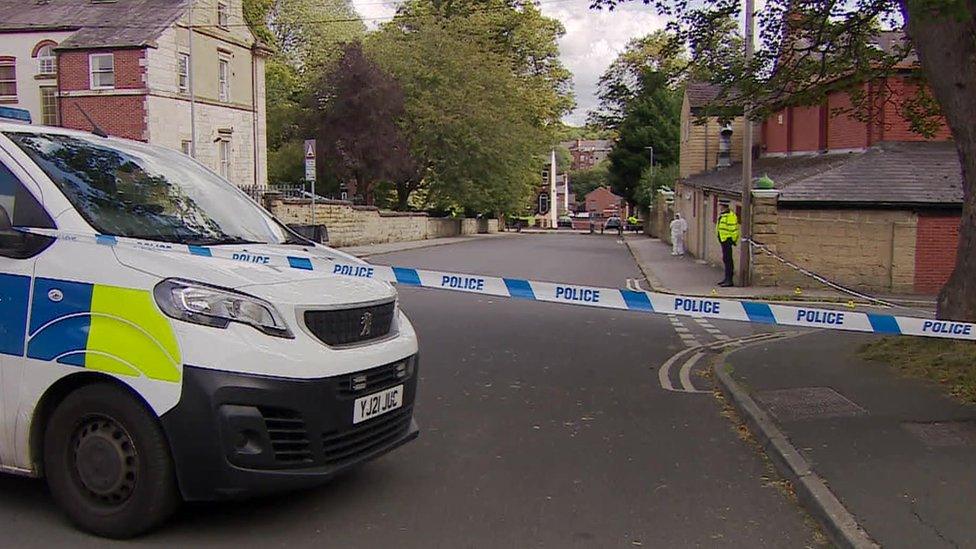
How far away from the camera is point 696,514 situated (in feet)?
17.3

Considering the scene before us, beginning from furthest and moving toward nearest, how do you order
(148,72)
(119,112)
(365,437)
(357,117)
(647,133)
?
(647,133) < (357,117) < (119,112) < (148,72) < (365,437)

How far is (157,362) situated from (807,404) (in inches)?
228

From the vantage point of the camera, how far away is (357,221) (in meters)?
37.8

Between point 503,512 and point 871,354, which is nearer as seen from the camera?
point 503,512

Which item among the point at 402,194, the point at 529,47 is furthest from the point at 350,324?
the point at 529,47

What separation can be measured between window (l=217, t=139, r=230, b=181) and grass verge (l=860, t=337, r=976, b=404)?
3489cm

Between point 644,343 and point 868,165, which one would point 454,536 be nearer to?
point 644,343

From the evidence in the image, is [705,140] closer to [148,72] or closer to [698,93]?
[698,93]

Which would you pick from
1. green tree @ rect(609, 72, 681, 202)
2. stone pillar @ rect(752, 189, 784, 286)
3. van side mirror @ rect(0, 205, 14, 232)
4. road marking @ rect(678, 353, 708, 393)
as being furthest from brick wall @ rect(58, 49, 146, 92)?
van side mirror @ rect(0, 205, 14, 232)

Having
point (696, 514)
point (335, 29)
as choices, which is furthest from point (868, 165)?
point (335, 29)

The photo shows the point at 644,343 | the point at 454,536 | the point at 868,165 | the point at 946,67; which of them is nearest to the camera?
the point at 454,536

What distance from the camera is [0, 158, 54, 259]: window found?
15.1 ft

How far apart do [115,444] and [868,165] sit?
2139cm

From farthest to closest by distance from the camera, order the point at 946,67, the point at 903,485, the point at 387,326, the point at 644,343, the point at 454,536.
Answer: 1. the point at 644,343
2. the point at 946,67
3. the point at 903,485
4. the point at 387,326
5. the point at 454,536
